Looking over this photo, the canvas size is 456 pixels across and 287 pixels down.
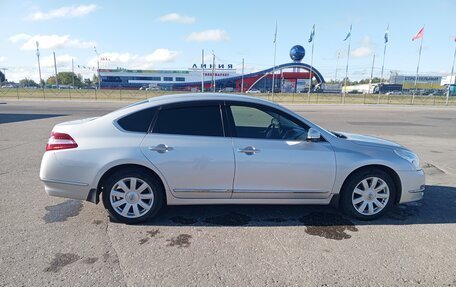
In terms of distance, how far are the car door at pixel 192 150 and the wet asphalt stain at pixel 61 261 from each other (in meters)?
1.23

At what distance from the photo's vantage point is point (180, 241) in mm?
3238

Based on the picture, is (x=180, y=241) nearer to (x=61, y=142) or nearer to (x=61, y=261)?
(x=61, y=261)

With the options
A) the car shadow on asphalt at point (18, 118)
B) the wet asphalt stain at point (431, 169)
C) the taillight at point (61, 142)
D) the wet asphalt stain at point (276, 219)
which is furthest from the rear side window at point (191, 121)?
the car shadow on asphalt at point (18, 118)

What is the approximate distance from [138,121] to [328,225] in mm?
2719

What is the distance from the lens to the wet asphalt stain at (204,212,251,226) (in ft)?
12.0

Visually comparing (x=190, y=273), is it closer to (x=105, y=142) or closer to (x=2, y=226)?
(x=105, y=142)

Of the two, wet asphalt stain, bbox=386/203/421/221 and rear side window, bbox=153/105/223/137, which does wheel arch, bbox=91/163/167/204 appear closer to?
rear side window, bbox=153/105/223/137

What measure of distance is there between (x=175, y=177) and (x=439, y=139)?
36.2 feet

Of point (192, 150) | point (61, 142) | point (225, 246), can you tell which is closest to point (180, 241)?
point (225, 246)

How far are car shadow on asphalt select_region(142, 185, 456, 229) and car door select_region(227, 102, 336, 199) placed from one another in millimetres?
348

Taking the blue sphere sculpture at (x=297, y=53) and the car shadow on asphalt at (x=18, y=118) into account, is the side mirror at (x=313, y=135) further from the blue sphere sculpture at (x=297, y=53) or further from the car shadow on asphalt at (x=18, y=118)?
the blue sphere sculpture at (x=297, y=53)

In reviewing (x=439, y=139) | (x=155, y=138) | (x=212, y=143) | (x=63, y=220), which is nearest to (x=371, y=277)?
(x=212, y=143)

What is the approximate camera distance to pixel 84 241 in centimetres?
319

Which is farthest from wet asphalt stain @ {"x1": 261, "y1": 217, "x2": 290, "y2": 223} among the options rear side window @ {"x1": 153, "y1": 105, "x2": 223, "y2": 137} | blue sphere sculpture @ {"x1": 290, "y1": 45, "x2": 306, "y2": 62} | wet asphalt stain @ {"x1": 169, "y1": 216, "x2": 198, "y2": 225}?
blue sphere sculpture @ {"x1": 290, "y1": 45, "x2": 306, "y2": 62}
